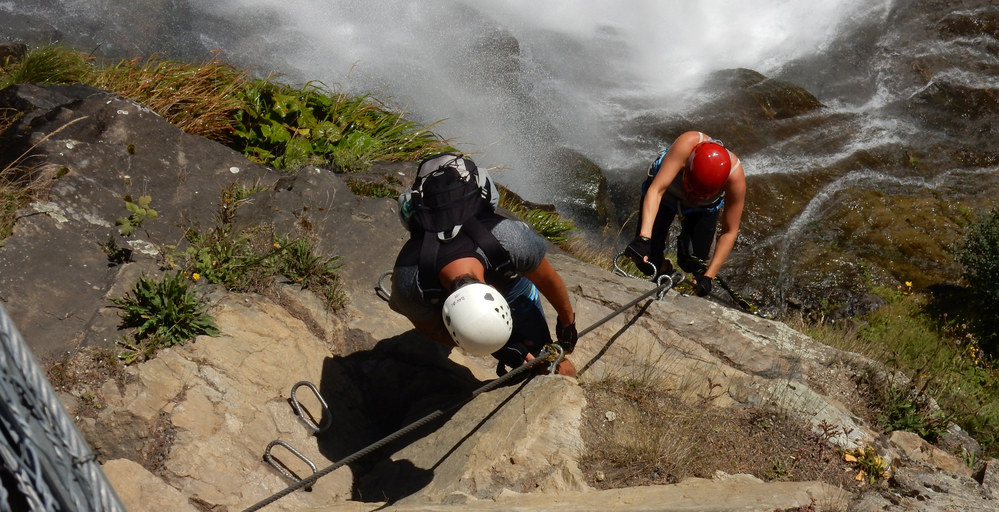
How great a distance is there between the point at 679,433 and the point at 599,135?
27.7 ft

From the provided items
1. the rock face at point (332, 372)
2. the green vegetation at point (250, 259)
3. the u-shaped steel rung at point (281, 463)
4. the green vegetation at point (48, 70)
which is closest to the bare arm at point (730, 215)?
the rock face at point (332, 372)

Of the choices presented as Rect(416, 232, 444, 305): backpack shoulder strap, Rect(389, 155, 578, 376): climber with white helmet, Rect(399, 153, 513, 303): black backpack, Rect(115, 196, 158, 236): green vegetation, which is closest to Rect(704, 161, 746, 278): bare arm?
Rect(389, 155, 578, 376): climber with white helmet

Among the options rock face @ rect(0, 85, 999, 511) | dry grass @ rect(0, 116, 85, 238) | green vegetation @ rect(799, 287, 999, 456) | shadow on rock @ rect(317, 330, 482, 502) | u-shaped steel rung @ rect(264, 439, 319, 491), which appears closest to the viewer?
rock face @ rect(0, 85, 999, 511)

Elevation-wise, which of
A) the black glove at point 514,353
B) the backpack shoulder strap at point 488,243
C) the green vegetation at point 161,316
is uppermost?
the backpack shoulder strap at point 488,243

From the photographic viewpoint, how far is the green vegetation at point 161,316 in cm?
446

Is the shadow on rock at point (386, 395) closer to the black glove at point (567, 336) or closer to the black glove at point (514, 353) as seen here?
the black glove at point (514, 353)

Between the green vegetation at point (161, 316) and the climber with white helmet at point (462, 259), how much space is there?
1.32m

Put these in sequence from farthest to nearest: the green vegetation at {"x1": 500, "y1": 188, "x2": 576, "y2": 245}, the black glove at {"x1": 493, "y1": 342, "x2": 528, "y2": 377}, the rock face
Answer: the green vegetation at {"x1": 500, "y1": 188, "x2": 576, "y2": 245}, the black glove at {"x1": 493, "y1": 342, "x2": 528, "y2": 377}, the rock face

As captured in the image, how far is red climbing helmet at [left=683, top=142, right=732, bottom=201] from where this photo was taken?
5.23 metres

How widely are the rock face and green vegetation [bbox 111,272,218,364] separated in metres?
0.08

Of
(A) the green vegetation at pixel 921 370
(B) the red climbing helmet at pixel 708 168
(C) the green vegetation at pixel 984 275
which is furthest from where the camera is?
(C) the green vegetation at pixel 984 275

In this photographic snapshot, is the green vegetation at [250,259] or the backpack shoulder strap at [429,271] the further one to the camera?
the green vegetation at [250,259]

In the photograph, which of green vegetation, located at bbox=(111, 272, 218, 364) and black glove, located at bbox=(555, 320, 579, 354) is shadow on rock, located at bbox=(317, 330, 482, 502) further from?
green vegetation, located at bbox=(111, 272, 218, 364)

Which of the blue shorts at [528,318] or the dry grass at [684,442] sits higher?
the blue shorts at [528,318]
